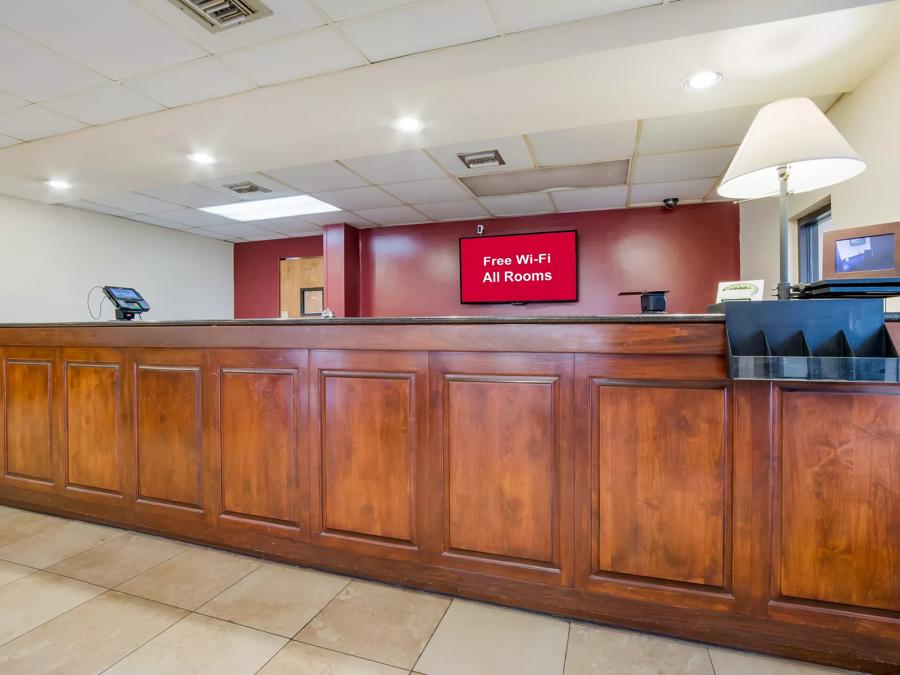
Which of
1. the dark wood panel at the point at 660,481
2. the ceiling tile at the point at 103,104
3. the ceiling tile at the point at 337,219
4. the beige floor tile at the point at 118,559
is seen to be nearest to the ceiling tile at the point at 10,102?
the ceiling tile at the point at 103,104

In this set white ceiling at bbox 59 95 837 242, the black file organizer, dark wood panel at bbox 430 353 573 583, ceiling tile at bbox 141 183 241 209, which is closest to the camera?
the black file organizer

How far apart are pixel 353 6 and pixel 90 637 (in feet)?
9.99

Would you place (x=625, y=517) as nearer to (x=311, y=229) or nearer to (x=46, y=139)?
(x=46, y=139)

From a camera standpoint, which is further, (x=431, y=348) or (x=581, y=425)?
(x=431, y=348)

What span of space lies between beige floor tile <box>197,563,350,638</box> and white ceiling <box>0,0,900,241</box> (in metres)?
2.84

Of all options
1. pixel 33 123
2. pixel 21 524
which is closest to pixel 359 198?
pixel 33 123

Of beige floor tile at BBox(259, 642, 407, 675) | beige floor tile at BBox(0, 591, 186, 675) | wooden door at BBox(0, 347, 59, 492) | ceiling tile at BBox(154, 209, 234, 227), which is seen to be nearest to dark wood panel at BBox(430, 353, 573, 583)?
beige floor tile at BBox(259, 642, 407, 675)

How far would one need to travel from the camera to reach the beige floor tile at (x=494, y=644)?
1.52 m

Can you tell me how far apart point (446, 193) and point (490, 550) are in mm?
4406

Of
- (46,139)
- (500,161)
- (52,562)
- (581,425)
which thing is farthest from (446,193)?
(52,562)

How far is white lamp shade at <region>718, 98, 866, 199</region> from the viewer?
149cm

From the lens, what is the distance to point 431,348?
1.89 meters

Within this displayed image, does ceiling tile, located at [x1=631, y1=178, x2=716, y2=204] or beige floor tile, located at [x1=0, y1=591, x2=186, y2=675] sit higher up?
ceiling tile, located at [x1=631, y1=178, x2=716, y2=204]

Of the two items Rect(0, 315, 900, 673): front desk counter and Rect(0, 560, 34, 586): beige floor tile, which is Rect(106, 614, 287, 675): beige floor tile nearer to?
Rect(0, 315, 900, 673): front desk counter
